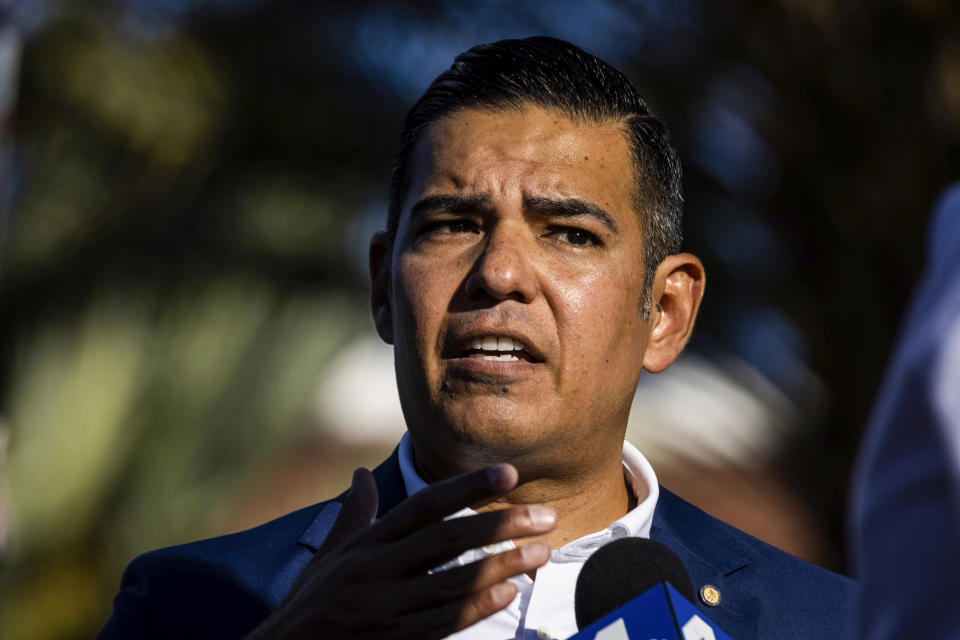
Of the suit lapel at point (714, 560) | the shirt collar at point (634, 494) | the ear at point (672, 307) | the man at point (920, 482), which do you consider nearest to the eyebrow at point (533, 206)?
the ear at point (672, 307)

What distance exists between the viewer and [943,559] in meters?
1.00

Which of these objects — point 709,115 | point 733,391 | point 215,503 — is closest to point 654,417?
point 733,391

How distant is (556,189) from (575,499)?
2.69 ft

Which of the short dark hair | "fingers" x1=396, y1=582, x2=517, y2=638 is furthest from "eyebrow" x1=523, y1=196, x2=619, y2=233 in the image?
"fingers" x1=396, y1=582, x2=517, y2=638

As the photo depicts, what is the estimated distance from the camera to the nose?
2.93 m

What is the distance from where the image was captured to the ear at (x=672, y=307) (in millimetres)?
3393

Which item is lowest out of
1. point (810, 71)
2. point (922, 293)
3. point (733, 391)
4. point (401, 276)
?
point (733, 391)

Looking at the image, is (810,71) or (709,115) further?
(709,115)

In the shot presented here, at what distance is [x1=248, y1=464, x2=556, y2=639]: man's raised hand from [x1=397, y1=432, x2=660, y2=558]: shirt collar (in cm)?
70

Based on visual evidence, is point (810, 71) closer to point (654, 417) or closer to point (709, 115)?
point (709, 115)

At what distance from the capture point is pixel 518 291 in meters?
2.97

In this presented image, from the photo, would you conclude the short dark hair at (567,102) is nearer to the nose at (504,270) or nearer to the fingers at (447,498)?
the nose at (504,270)

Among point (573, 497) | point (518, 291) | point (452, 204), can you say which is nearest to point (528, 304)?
point (518, 291)

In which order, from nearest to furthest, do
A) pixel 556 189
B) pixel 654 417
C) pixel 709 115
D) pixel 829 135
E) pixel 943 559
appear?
1. pixel 943 559
2. pixel 556 189
3. pixel 829 135
4. pixel 709 115
5. pixel 654 417
